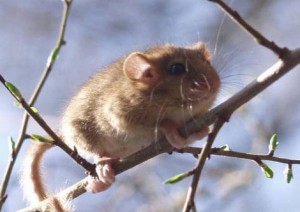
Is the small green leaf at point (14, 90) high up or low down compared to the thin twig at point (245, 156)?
up

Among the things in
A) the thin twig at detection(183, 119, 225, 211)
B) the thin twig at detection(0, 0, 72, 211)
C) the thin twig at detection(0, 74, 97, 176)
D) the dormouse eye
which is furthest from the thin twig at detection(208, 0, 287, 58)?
the dormouse eye

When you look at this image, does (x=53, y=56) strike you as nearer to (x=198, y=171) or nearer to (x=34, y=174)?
(x=198, y=171)

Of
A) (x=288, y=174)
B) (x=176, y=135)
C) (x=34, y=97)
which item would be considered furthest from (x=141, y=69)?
(x=34, y=97)

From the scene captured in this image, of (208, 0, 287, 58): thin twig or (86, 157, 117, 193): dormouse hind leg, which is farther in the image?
(86, 157, 117, 193): dormouse hind leg

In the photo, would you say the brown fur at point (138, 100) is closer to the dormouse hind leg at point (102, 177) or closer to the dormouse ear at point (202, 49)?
the dormouse ear at point (202, 49)

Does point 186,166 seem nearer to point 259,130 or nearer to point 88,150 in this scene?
point 259,130

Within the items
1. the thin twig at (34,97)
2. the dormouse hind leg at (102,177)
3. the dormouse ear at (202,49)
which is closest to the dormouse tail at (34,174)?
the dormouse hind leg at (102,177)

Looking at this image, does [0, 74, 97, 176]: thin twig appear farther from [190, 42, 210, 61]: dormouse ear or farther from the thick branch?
[190, 42, 210, 61]: dormouse ear

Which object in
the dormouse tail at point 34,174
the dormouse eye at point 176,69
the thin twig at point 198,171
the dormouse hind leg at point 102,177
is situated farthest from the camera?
the dormouse tail at point 34,174
